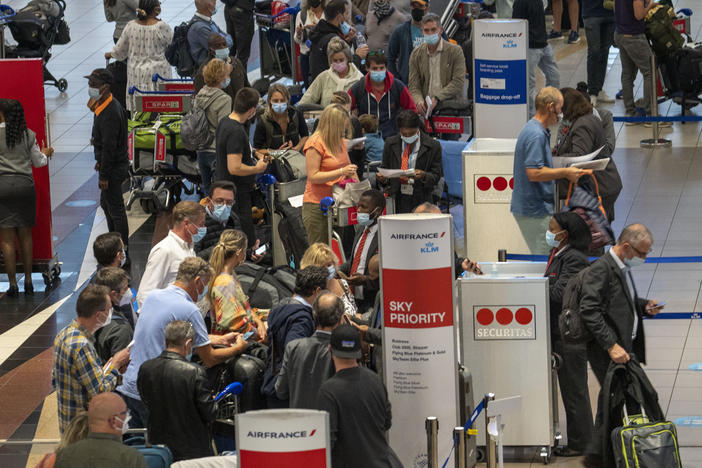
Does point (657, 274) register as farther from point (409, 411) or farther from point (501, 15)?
point (501, 15)

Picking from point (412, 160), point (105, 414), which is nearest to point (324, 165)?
point (412, 160)

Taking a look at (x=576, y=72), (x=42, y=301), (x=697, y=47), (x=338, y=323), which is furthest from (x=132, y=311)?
(x=576, y=72)

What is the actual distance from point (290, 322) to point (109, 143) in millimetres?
5334

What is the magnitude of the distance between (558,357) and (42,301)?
19.2ft

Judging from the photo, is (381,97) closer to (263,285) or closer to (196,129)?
(196,129)

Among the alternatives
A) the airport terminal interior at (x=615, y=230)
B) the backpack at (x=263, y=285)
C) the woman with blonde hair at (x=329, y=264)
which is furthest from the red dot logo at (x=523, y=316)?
the backpack at (x=263, y=285)

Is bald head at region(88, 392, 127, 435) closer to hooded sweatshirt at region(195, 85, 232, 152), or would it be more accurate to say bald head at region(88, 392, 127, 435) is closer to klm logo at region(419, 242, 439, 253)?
klm logo at region(419, 242, 439, 253)

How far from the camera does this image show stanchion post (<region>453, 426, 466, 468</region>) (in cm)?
756

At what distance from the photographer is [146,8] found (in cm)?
1597

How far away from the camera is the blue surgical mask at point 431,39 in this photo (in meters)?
14.1

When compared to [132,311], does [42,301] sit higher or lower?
lower

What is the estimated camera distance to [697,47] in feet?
56.6

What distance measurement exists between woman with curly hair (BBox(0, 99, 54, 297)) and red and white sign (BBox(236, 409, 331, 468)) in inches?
274

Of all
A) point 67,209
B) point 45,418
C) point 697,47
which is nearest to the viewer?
point 45,418
